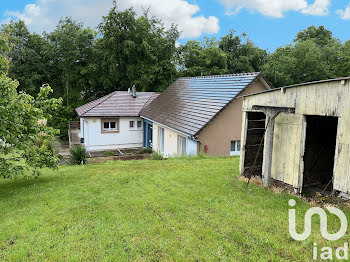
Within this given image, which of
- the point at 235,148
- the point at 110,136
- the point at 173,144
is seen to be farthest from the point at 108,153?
the point at 235,148

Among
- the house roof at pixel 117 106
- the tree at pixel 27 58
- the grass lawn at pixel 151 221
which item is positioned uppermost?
the tree at pixel 27 58

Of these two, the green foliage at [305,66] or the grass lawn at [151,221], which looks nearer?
the grass lawn at [151,221]

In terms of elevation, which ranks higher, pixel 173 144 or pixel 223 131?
pixel 223 131

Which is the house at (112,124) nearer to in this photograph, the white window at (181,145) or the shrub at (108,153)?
the shrub at (108,153)

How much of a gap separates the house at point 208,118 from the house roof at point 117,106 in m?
4.56

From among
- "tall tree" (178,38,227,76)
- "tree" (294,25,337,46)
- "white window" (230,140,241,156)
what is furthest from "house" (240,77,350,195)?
"tree" (294,25,337,46)

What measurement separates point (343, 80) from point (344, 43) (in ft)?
161

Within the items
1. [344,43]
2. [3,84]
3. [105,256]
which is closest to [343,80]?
[105,256]

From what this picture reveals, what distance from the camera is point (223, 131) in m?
14.4

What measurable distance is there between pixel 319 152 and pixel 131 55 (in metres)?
28.2

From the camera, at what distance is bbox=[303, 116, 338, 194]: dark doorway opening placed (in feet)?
26.5

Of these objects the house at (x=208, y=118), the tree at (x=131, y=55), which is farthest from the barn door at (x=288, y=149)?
the tree at (x=131, y=55)

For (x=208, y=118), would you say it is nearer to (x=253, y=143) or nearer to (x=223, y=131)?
(x=223, y=131)

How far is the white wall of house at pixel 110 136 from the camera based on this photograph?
21734 mm
